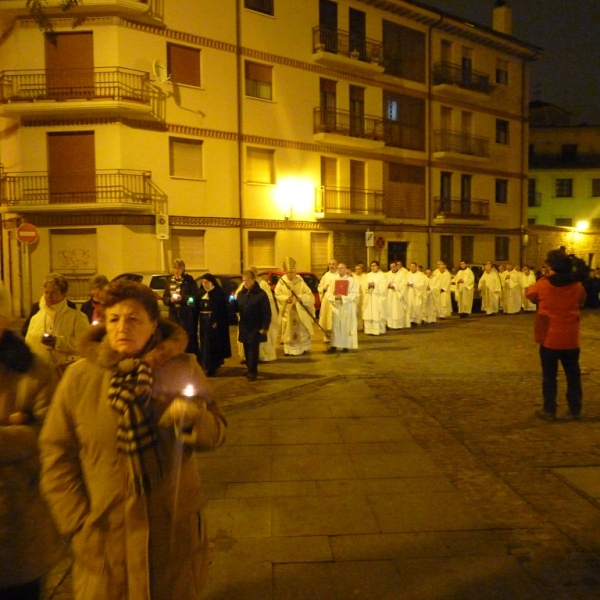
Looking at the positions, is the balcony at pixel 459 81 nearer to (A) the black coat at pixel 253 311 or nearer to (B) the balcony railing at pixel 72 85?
(B) the balcony railing at pixel 72 85

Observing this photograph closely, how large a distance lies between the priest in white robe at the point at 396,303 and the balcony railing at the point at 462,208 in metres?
14.8

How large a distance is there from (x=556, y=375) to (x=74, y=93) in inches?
777

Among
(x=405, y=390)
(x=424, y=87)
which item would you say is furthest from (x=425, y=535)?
(x=424, y=87)

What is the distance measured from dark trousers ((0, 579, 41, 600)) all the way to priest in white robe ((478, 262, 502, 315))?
23.1m

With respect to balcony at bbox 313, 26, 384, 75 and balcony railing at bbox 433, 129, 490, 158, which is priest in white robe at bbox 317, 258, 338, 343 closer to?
balcony at bbox 313, 26, 384, 75

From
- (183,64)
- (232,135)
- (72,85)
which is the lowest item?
(232,135)

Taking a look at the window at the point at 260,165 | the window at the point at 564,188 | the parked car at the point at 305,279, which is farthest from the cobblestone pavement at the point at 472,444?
the window at the point at 564,188

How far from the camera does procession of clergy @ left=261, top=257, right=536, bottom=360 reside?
44.6 ft

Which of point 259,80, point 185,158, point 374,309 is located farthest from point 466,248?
point 374,309

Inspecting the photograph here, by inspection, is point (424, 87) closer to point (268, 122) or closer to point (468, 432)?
point (268, 122)

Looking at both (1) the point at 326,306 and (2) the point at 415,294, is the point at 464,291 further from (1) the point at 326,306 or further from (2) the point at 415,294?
(1) the point at 326,306

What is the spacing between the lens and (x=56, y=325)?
6082 mm

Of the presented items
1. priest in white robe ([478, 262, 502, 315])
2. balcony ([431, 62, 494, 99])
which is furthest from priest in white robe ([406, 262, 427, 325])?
balcony ([431, 62, 494, 99])

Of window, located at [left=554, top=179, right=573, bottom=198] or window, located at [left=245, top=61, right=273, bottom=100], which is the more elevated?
window, located at [left=245, top=61, right=273, bottom=100]
